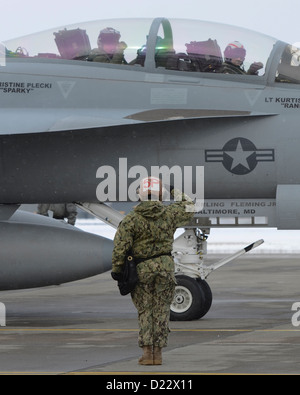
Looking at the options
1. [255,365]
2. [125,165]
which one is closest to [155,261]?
[255,365]

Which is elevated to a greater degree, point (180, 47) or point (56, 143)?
point (180, 47)

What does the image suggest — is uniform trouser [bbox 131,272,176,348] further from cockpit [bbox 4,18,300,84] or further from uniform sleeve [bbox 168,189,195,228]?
cockpit [bbox 4,18,300,84]

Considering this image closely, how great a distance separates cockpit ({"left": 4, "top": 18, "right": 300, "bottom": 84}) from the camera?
12.3 meters

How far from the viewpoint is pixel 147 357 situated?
29.7ft

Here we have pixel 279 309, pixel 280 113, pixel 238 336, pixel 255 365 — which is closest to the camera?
pixel 255 365

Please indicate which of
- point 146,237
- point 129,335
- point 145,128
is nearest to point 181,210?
point 146,237

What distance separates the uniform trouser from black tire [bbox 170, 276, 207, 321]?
3.47 m

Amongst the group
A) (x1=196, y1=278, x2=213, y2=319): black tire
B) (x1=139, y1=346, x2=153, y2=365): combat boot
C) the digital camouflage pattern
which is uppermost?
the digital camouflage pattern

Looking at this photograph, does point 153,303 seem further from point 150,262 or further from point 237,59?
point 237,59

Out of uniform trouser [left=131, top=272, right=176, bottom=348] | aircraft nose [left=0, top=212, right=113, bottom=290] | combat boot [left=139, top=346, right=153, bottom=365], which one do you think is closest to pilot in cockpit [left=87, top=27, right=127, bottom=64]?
aircraft nose [left=0, top=212, right=113, bottom=290]

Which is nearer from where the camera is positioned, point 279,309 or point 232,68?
point 232,68

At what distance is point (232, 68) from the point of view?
12336mm

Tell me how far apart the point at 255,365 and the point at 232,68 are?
4.69 meters

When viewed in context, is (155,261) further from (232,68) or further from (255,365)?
(232,68)
